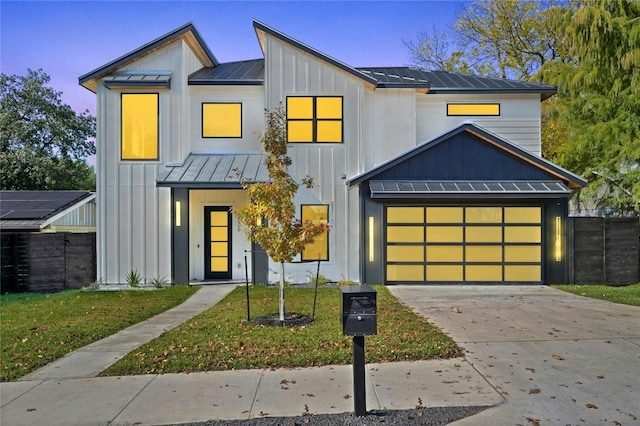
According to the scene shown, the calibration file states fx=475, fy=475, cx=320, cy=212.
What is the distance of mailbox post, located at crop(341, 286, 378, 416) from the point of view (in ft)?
15.1

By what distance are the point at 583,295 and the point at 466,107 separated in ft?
22.8

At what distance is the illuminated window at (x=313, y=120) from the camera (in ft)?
47.2

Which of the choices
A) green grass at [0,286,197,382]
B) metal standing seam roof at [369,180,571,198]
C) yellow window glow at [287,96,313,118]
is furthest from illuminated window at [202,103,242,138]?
green grass at [0,286,197,382]

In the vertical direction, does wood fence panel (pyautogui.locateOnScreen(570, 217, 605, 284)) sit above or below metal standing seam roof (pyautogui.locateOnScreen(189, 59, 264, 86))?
below

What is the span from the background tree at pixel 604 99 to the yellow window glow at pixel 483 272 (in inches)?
236

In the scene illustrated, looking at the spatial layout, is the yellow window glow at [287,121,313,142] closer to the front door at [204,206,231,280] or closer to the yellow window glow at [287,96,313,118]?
the yellow window glow at [287,96,313,118]

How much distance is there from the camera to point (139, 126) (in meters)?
14.3

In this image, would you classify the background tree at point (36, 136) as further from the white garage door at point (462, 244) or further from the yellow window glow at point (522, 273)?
the yellow window glow at point (522, 273)

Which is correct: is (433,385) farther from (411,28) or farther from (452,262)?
(411,28)

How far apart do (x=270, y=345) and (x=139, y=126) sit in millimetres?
9856

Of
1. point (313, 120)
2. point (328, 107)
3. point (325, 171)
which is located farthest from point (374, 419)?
point (328, 107)

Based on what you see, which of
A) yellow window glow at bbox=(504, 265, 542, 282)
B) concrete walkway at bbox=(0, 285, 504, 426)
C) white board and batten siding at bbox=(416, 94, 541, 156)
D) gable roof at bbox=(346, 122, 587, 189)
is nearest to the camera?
concrete walkway at bbox=(0, 285, 504, 426)

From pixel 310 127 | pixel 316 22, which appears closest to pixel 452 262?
pixel 310 127

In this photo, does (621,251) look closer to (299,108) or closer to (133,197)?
(299,108)
